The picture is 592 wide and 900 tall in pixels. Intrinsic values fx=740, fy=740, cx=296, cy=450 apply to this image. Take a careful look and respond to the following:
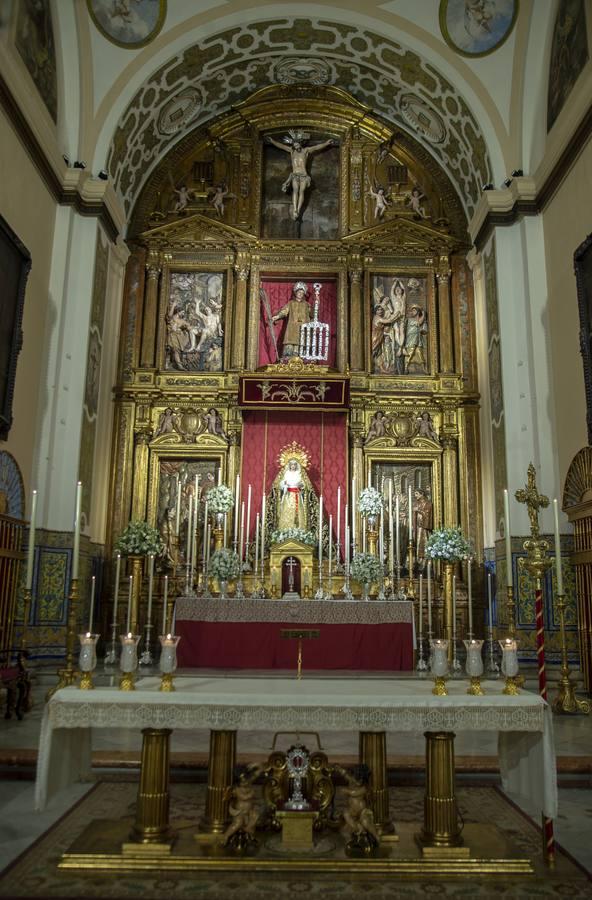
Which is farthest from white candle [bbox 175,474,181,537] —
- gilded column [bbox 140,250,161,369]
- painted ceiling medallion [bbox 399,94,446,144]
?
painted ceiling medallion [bbox 399,94,446,144]

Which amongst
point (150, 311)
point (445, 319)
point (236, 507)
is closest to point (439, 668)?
point (236, 507)

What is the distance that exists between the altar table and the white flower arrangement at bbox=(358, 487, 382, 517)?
279 cm

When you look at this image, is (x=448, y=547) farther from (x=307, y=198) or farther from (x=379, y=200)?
(x=307, y=198)

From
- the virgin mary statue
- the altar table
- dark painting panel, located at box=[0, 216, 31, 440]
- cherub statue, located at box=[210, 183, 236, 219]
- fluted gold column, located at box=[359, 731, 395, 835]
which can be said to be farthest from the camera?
cherub statue, located at box=[210, 183, 236, 219]

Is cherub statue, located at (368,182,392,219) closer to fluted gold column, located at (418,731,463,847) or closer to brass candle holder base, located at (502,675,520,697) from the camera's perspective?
brass candle holder base, located at (502,675,520,697)

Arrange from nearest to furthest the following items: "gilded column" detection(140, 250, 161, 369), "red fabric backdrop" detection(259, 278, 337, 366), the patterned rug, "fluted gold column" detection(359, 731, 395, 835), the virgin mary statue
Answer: the patterned rug → "fluted gold column" detection(359, 731, 395, 835) → the virgin mary statue → "gilded column" detection(140, 250, 161, 369) → "red fabric backdrop" detection(259, 278, 337, 366)

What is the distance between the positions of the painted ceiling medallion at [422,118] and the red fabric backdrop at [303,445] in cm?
602

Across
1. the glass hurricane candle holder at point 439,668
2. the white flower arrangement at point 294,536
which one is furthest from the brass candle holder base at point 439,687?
the white flower arrangement at point 294,536

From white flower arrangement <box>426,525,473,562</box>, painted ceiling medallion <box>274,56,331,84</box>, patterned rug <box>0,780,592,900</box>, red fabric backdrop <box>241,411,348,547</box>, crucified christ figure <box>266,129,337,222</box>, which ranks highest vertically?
painted ceiling medallion <box>274,56,331,84</box>

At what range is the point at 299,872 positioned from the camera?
4.18m

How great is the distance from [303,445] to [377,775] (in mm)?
9532

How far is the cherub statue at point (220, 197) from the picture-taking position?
15.5 metres

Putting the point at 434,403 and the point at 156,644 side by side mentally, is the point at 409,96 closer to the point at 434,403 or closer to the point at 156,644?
the point at 434,403

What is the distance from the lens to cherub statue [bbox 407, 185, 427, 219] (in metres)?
→ 15.3
